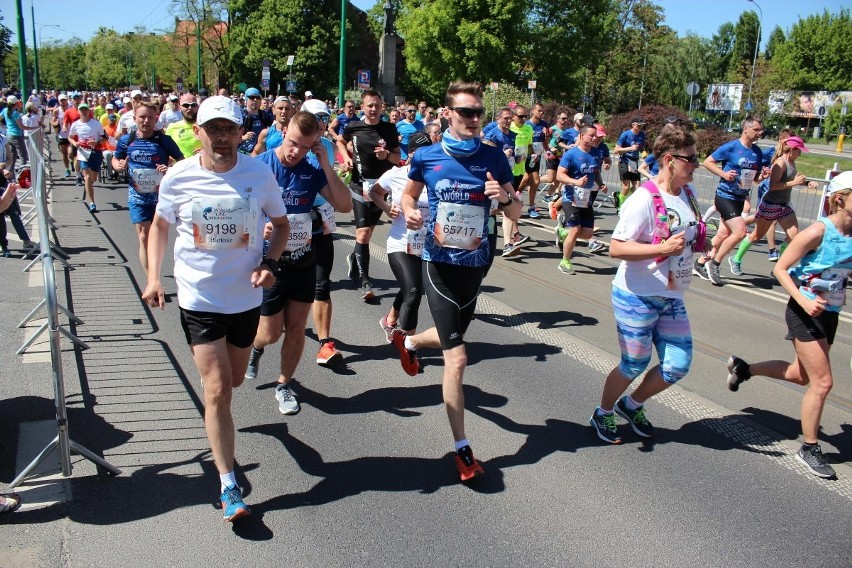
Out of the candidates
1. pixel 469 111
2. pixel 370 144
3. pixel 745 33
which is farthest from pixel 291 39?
pixel 745 33

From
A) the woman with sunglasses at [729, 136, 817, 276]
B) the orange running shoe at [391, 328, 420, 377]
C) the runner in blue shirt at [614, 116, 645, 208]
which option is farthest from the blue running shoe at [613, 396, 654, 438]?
the runner in blue shirt at [614, 116, 645, 208]

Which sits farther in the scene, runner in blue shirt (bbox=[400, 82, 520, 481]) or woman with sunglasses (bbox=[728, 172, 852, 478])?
woman with sunglasses (bbox=[728, 172, 852, 478])

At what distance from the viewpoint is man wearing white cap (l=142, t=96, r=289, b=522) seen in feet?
11.9

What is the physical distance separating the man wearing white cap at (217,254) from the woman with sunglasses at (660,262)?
6.85 feet

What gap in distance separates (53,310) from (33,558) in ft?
4.24

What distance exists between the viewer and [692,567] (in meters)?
3.45

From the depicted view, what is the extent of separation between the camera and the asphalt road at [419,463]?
356 centimetres

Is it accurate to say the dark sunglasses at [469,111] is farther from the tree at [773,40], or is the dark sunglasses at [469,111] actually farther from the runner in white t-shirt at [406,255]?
the tree at [773,40]

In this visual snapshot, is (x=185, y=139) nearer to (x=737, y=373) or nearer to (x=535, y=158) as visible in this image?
(x=535, y=158)

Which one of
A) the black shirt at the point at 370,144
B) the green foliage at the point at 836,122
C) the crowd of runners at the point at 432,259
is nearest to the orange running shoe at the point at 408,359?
the crowd of runners at the point at 432,259

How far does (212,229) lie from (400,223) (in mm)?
2500

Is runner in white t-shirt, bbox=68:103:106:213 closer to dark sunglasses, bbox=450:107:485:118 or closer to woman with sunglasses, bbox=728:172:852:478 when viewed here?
dark sunglasses, bbox=450:107:485:118

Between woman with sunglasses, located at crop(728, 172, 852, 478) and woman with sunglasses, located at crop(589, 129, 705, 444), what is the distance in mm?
629

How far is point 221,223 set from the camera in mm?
3643
